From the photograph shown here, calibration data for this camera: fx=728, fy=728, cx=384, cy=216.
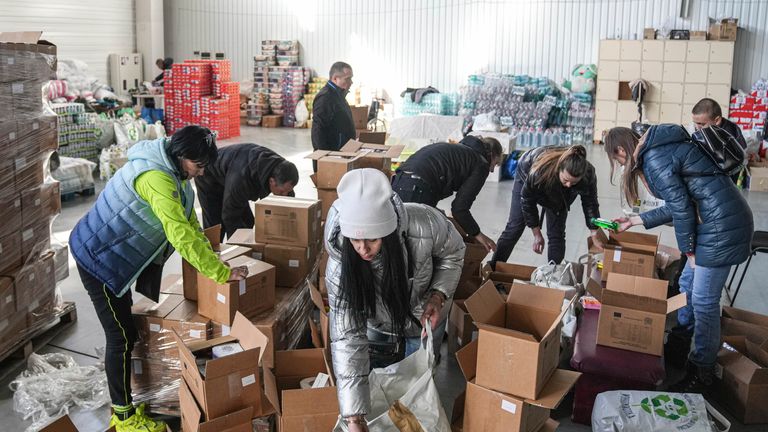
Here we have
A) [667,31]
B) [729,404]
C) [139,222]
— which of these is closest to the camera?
[139,222]

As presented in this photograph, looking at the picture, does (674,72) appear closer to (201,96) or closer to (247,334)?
(201,96)

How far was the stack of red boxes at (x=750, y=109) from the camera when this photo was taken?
11.9 metres

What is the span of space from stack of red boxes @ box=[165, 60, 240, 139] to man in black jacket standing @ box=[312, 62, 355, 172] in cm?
715

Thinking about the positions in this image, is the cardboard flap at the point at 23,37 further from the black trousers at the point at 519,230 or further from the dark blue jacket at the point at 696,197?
the dark blue jacket at the point at 696,197

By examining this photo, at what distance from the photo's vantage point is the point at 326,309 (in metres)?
3.46

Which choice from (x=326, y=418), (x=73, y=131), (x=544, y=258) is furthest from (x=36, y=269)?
(x=73, y=131)

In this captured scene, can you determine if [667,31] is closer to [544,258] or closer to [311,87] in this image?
[311,87]

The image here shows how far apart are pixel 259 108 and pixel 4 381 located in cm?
1193

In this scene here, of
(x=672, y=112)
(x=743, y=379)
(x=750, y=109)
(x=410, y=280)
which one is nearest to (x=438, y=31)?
(x=672, y=112)

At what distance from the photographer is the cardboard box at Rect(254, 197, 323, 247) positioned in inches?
155

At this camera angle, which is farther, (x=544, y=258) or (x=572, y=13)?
(x=572, y=13)

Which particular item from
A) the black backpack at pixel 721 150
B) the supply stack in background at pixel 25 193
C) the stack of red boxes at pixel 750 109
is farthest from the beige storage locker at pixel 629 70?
the supply stack in background at pixel 25 193

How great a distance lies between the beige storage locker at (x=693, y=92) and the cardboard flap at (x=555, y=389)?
11.0 meters

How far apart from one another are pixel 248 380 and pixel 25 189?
2136 millimetres
